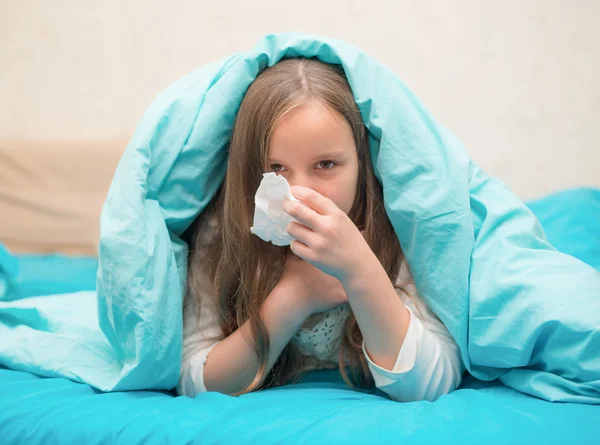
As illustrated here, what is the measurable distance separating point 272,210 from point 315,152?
0.10 meters

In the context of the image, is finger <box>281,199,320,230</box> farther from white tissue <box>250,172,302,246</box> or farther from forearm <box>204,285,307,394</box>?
forearm <box>204,285,307,394</box>

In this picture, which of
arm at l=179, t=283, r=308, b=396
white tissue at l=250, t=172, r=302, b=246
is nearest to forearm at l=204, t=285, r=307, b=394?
arm at l=179, t=283, r=308, b=396

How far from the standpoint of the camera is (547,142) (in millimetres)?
2139

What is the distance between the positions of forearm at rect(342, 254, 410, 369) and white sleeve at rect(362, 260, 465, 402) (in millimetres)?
13

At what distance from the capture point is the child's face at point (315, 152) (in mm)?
890

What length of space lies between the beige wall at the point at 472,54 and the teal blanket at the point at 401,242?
1.15 meters

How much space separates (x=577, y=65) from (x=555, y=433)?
1.70 m

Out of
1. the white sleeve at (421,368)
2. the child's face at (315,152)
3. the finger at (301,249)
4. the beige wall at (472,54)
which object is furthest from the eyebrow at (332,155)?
the beige wall at (472,54)

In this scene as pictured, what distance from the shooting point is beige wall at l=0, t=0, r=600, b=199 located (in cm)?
209

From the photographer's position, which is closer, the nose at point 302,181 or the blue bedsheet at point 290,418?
the blue bedsheet at point 290,418

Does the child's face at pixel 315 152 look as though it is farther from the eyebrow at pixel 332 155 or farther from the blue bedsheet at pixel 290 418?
the blue bedsheet at pixel 290 418

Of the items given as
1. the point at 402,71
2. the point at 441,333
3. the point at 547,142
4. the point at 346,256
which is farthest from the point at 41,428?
the point at 547,142

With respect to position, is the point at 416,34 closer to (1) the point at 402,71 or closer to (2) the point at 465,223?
(1) the point at 402,71

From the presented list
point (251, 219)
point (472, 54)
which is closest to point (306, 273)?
point (251, 219)
